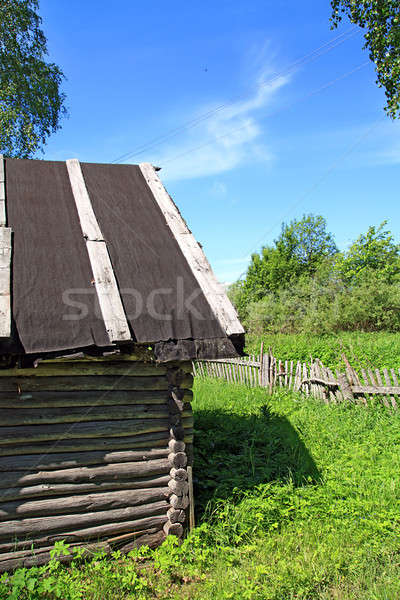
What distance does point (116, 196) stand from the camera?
6.59 m

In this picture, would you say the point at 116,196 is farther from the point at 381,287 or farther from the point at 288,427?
the point at 381,287

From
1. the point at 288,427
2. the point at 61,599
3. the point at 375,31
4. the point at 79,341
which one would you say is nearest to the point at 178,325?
the point at 79,341

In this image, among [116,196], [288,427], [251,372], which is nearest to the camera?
[116,196]

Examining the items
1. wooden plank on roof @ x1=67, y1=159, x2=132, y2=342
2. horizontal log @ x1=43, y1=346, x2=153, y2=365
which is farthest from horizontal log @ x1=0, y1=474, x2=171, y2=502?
wooden plank on roof @ x1=67, y1=159, x2=132, y2=342

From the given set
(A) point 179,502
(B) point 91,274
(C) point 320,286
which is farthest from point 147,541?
(C) point 320,286

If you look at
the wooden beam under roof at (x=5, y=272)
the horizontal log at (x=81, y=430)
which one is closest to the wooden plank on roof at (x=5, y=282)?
the wooden beam under roof at (x=5, y=272)

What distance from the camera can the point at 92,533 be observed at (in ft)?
15.2

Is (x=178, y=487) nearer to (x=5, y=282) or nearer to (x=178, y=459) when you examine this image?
(x=178, y=459)

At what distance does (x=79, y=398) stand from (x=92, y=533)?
147 centimetres

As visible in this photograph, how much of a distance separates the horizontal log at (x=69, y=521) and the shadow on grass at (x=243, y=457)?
0.78 meters

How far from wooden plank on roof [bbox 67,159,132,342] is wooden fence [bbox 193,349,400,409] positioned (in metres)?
6.72

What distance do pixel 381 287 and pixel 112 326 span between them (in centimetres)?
2267

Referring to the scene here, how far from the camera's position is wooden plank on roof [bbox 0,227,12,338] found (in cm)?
405

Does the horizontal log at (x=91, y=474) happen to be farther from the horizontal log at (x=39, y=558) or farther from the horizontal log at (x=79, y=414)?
the horizontal log at (x=39, y=558)
